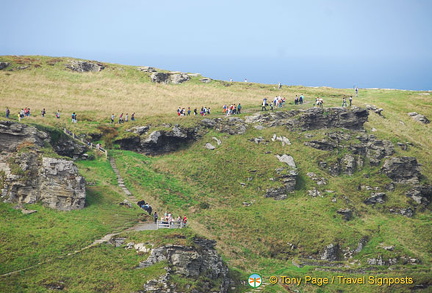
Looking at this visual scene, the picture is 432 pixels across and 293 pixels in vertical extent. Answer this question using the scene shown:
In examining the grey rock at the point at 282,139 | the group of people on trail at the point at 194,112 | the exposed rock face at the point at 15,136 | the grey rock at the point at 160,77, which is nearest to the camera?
the exposed rock face at the point at 15,136

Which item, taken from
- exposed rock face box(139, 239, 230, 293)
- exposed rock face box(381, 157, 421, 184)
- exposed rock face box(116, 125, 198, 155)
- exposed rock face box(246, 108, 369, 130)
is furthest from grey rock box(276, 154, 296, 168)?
exposed rock face box(139, 239, 230, 293)

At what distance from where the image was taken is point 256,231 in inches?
2436

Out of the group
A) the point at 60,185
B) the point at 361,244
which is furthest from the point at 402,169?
the point at 60,185

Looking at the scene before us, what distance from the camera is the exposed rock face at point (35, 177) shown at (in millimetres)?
53344

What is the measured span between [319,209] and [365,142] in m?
23.6

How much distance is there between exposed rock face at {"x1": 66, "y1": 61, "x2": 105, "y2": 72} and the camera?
4899 inches

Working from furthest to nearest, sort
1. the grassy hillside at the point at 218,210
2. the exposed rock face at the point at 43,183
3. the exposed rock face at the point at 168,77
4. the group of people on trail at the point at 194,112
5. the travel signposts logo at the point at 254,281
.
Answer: the exposed rock face at the point at 168,77, the group of people on trail at the point at 194,112, the exposed rock face at the point at 43,183, the travel signposts logo at the point at 254,281, the grassy hillside at the point at 218,210

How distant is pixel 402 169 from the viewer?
79.8 meters

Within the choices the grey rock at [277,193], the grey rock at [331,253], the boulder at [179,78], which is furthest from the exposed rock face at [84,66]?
the grey rock at [331,253]

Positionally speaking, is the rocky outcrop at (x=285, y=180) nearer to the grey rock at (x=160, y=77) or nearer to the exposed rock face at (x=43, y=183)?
the exposed rock face at (x=43, y=183)

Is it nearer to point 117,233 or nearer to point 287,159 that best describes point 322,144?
point 287,159

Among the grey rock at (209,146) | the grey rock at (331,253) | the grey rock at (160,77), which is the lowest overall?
the grey rock at (331,253)

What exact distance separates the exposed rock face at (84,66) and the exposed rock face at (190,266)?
286ft

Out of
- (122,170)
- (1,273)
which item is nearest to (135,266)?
(1,273)
